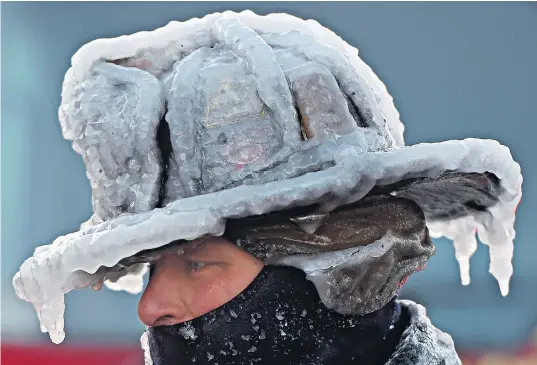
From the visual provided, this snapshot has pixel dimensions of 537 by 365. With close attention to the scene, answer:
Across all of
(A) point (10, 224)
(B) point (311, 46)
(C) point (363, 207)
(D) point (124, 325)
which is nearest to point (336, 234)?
(C) point (363, 207)

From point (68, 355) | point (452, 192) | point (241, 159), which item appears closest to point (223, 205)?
point (241, 159)

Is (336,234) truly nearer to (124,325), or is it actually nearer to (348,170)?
(348,170)

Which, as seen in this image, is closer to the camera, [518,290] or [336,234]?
[336,234]

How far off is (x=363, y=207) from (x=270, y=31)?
13.2 inches

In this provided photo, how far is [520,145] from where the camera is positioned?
3.98m

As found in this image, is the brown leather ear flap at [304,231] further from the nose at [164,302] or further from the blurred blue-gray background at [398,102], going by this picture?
the blurred blue-gray background at [398,102]

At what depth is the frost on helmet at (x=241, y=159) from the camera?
1.02 meters

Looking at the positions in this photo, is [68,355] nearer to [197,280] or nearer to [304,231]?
[197,280]

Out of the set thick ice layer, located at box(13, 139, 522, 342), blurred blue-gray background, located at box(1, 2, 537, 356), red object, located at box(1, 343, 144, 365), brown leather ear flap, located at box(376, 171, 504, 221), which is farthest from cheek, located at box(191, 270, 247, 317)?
blurred blue-gray background, located at box(1, 2, 537, 356)

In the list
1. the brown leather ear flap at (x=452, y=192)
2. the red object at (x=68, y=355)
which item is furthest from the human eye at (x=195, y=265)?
the red object at (x=68, y=355)

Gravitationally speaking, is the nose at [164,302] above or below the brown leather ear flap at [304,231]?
below

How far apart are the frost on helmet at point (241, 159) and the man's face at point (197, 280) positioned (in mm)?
38

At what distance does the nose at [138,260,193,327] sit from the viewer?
3.71 feet

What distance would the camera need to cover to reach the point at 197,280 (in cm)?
112
